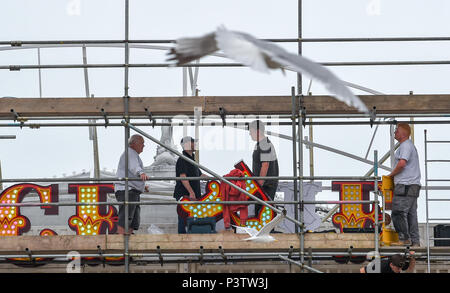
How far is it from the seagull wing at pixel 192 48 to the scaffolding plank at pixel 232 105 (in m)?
2.15

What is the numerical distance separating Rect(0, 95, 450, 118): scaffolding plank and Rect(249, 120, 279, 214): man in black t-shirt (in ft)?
0.71

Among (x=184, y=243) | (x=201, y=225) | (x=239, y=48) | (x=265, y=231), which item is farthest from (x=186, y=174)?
(x=239, y=48)

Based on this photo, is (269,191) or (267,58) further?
(269,191)

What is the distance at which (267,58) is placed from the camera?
11344 millimetres

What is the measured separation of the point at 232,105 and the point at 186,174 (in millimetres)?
1076

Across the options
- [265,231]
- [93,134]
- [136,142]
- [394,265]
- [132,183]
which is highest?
[93,134]

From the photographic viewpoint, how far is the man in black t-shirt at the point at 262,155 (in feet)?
44.2

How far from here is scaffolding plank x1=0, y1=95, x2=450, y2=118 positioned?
44.4ft

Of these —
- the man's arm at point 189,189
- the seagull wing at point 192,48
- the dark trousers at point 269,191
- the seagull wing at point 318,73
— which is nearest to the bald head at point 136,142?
the man's arm at point 189,189

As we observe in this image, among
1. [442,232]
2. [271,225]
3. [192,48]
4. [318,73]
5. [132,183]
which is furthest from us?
[442,232]

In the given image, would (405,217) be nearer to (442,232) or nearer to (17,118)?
(442,232)

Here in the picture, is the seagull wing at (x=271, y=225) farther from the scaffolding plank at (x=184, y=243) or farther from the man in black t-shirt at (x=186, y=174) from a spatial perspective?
the man in black t-shirt at (x=186, y=174)

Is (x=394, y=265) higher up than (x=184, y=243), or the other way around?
(x=184, y=243)
